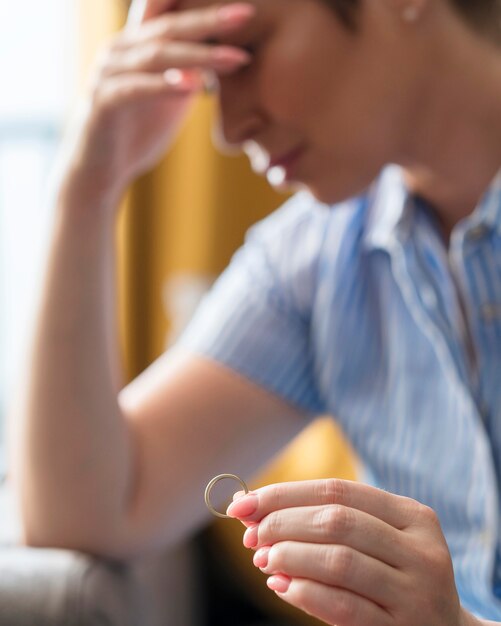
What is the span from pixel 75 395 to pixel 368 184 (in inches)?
13.7

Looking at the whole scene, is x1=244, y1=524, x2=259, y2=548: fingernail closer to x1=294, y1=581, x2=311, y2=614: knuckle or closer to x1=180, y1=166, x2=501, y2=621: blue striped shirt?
x1=294, y1=581, x2=311, y2=614: knuckle

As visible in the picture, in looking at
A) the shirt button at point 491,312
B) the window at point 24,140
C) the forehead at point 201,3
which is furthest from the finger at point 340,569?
the window at point 24,140

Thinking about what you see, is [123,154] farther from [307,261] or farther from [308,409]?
[308,409]

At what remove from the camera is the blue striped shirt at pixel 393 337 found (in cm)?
82

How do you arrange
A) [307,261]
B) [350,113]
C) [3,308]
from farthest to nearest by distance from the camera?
[3,308]
[307,261]
[350,113]

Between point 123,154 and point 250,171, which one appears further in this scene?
point 250,171

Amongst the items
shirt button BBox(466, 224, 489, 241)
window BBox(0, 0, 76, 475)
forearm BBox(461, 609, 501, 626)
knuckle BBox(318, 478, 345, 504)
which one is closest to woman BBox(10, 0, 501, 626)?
shirt button BBox(466, 224, 489, 241)

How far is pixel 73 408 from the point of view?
0.90 metres

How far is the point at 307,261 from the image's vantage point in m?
0.97

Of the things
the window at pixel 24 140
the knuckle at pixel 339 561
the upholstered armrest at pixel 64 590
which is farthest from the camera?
the window at pixel 24 140

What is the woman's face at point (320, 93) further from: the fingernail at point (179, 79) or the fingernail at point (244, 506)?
the fingernail at point (244, 506)

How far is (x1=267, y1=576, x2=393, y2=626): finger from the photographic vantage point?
1.49ft

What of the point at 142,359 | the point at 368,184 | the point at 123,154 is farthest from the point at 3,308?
the point at 368,184

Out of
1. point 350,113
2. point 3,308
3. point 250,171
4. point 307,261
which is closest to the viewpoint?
point 350,113
